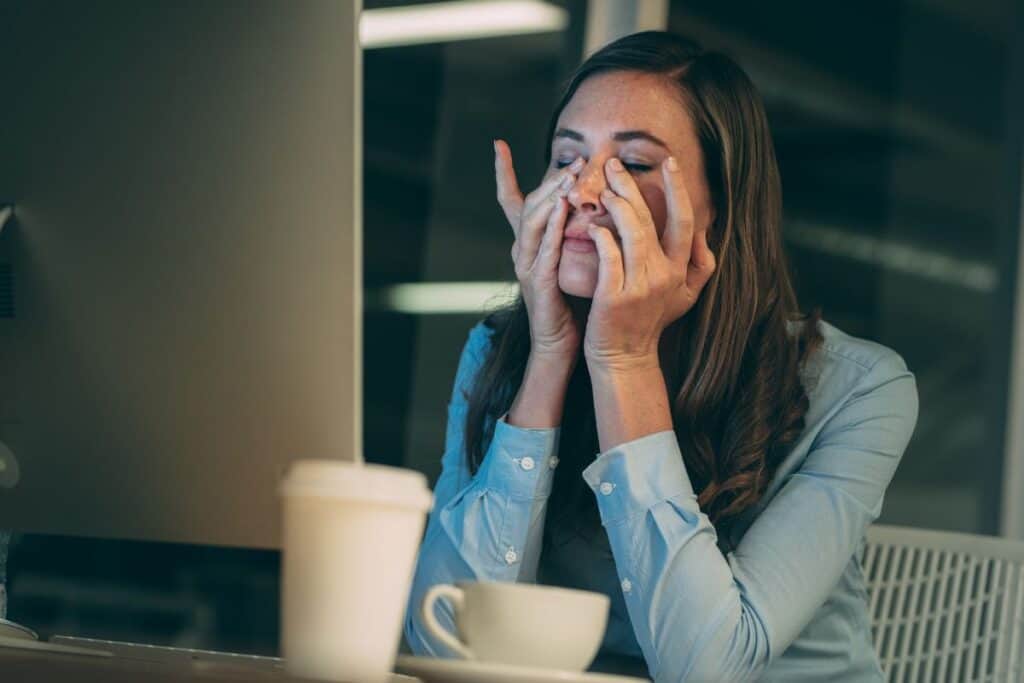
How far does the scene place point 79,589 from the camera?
135 inches

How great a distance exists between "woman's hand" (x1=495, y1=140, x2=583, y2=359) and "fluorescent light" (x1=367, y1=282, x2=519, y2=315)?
1753mm

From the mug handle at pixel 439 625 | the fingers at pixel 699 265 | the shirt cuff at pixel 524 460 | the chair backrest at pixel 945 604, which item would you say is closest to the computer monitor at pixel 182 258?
the mug handle at pixel 439 625

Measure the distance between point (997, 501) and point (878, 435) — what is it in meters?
1.54

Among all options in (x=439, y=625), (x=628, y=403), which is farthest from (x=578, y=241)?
(x=439, y=625)

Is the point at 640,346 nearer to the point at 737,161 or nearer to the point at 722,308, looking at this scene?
the point at 722,308

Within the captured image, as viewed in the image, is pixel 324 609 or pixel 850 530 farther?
pixel 850 530

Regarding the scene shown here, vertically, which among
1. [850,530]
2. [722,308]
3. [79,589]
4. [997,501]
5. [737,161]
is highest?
[737,161]

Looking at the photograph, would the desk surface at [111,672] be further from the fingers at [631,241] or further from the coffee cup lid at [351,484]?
the fingers at [631,241]

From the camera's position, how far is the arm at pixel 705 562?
1.13 meters

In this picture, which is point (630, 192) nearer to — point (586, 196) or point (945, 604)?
point (586, 196)

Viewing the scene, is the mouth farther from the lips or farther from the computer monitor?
the computer monitor

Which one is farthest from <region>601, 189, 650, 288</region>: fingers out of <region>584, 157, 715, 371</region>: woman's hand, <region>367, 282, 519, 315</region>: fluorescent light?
<region>367, 282, 519, 315</region>: fluorescent light

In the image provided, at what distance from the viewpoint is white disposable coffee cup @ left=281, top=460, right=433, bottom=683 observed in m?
0.59

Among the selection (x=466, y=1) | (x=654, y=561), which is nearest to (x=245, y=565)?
(x=466, y=1)
